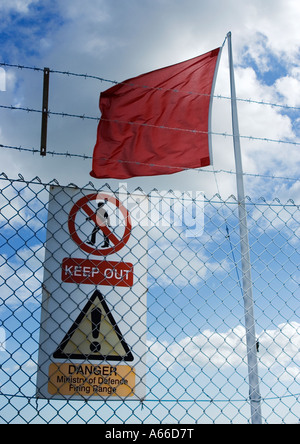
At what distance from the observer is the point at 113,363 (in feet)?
10.5

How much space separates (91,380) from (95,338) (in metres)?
0.26

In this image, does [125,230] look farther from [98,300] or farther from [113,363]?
[113,363]

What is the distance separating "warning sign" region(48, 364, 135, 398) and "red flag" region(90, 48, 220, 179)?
3.56 m

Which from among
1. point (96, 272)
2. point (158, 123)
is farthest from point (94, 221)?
point (158, 123)

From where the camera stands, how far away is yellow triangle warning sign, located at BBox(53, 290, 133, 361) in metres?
3.14

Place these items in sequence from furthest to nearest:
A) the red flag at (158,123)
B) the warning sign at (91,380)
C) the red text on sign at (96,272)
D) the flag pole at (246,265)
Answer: the red flag at (158,123), the flag pole at (246,265), the red text on sign at (96,272), the warning sign at (91,380)

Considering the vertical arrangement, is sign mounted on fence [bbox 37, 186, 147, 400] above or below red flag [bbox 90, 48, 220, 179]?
below

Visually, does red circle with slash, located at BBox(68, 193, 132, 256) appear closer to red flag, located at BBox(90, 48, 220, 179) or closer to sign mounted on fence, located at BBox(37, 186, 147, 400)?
sign mounted on fence, located at BBox(37, 186, 147, 400)

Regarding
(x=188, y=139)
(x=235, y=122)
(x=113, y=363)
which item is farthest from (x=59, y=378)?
(x=235, y=122)

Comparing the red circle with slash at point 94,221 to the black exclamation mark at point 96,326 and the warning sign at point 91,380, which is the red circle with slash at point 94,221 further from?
the warning sign at point 91,380

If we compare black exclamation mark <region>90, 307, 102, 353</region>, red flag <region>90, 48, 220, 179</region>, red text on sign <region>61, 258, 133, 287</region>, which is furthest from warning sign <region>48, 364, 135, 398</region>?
red flag <region>90, 48, 220, 179</region>

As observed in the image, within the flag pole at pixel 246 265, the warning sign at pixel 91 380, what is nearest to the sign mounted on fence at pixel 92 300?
the warning sign at pixel 91 380

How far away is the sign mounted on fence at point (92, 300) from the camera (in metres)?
3.13

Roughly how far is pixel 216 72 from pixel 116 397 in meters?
5.46
